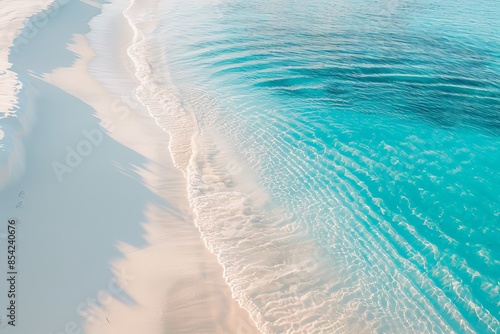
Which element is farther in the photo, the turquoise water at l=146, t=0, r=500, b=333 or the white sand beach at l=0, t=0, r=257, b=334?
the turquoise water at l=146, t=0, r=500, b=333

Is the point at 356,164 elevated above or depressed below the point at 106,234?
below

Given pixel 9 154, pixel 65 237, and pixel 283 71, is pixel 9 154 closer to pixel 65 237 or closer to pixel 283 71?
pixel 65 237

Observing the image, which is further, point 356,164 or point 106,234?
Answer: point 356,164

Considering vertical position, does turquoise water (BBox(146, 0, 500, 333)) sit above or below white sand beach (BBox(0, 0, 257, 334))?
below

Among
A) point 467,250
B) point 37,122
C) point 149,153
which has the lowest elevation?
point 467,250

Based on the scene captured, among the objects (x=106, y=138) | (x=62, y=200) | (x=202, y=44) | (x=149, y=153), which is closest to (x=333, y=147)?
(x=149, y=153)
